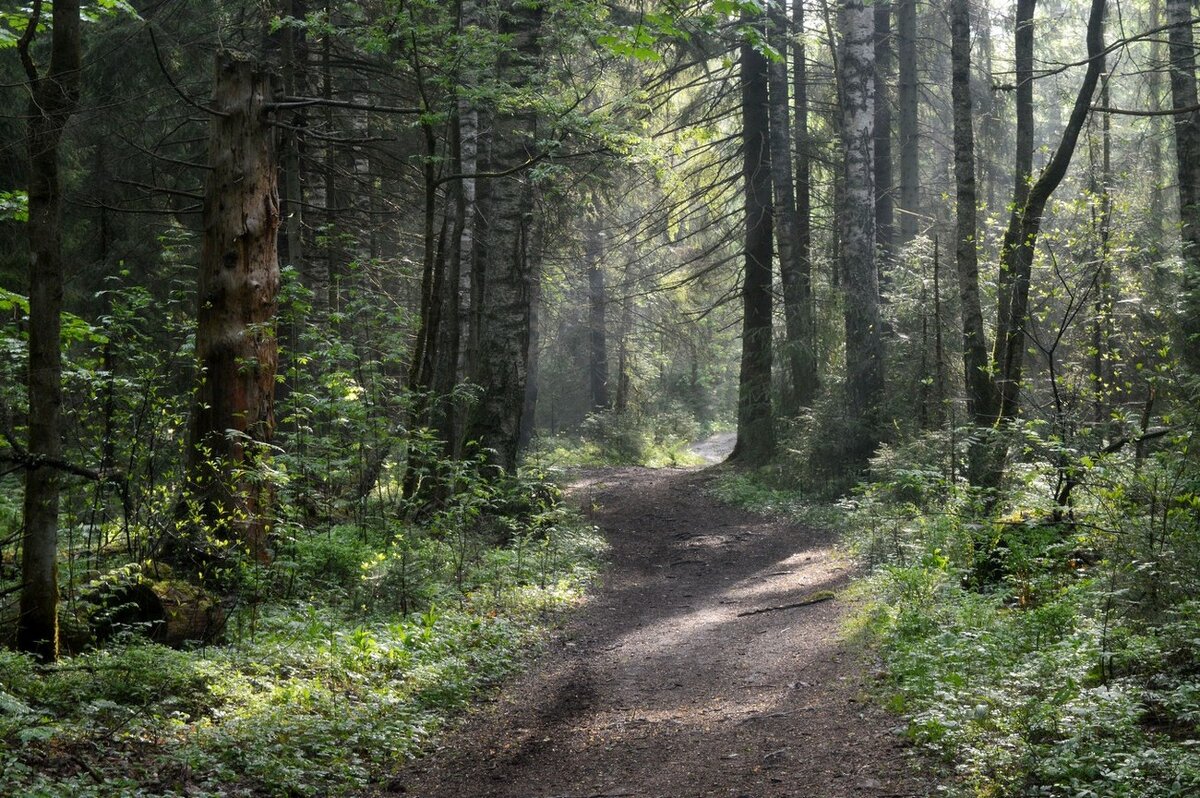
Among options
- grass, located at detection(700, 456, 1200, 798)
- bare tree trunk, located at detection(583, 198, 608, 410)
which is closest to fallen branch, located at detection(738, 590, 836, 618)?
grass, located at detection(700, 456, 1200, 798)

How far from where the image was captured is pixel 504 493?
12.3 meters

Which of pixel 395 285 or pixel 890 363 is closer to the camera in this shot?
pixel 890 363

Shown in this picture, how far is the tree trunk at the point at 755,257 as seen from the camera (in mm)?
19484

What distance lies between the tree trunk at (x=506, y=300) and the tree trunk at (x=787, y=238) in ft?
23.1

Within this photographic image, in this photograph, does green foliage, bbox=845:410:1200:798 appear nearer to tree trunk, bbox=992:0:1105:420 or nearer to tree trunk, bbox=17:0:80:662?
tree trunk, bbox=992:0:1105:420

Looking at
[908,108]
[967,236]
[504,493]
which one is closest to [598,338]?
A: [908,108]

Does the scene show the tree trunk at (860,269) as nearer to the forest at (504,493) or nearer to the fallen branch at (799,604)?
the forest at (504,493)

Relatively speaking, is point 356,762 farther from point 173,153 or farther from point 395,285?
point 395,285

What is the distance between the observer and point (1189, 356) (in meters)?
12.3

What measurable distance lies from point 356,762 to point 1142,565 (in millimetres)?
4830

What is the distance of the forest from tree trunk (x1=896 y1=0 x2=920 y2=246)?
22.0 feet

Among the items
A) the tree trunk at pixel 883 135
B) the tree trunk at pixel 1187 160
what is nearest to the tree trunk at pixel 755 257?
the tree trunk at pixel 883 135

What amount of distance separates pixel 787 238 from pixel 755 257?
804mm

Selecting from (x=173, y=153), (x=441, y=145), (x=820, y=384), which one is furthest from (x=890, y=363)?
(x=173, y=153)
